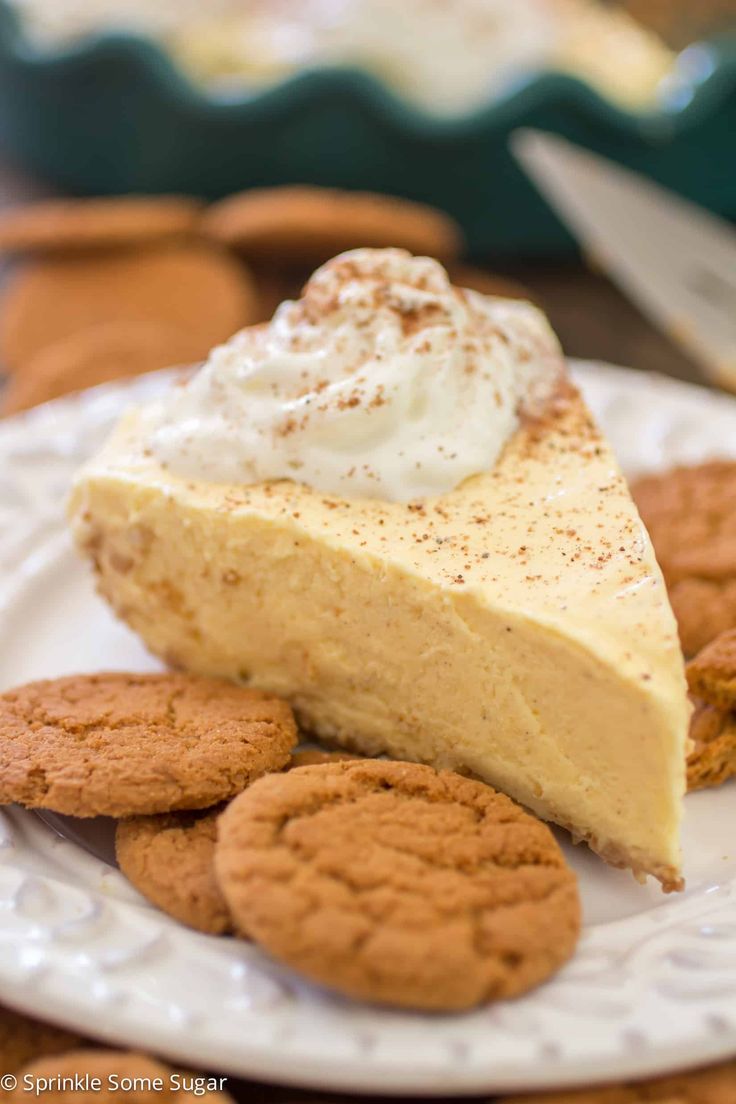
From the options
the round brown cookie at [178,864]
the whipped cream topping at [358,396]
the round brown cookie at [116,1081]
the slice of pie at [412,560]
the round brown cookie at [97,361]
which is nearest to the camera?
the round brown cookie at [116,1081]

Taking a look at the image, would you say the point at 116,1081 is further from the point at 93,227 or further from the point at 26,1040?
the point at 93,227

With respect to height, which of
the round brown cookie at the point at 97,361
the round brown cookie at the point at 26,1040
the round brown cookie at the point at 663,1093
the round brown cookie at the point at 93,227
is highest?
the round brown cookie at the point at 93,227

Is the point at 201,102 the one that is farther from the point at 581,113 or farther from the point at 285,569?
the point at 285,569

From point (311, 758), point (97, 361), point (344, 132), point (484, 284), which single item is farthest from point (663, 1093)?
point (344, 132)

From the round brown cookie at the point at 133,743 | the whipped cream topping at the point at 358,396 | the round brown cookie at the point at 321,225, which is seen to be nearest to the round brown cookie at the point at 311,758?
the round brown cookie at the point at 133,743

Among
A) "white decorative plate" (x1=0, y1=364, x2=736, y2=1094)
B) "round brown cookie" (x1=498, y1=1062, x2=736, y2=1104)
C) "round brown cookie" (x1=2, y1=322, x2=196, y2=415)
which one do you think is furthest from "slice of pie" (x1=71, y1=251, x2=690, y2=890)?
"round brown cookie" (x1=2, y1=322, x2=196, y2=415)

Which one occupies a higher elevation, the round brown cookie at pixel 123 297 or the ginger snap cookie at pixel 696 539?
the round brown cookie at pixel 123 297

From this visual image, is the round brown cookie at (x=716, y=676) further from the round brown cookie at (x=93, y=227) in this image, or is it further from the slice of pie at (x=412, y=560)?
the round brown cookie at (x=93, y=227)
